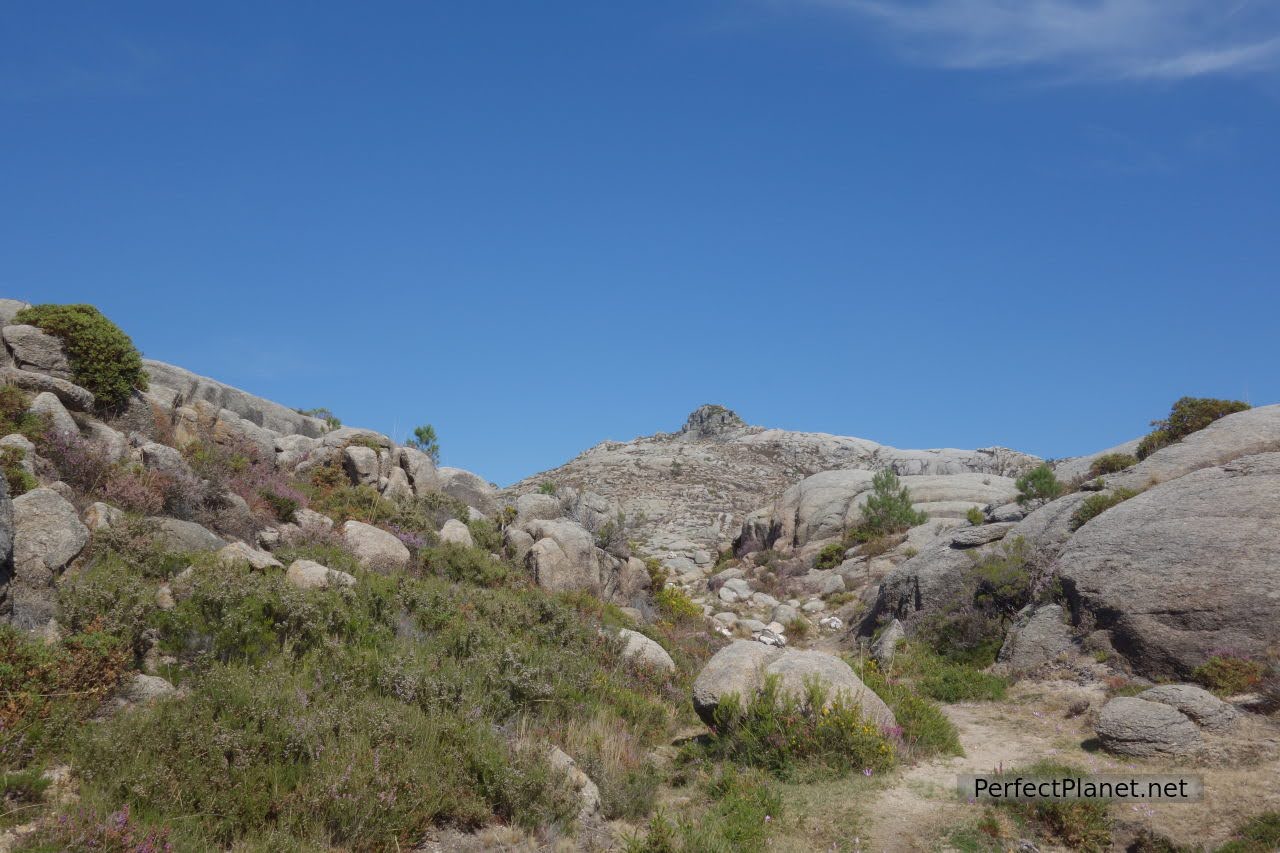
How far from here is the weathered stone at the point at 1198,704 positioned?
1047cm

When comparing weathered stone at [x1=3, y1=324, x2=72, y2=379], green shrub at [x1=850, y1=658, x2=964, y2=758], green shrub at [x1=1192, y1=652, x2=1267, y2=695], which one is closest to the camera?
green shrub at [x1=850, y1=658, x2=964, y2=758]

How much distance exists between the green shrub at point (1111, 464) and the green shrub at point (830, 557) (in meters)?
9.58

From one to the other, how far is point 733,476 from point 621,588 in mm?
37184

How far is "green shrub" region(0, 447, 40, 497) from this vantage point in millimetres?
12016

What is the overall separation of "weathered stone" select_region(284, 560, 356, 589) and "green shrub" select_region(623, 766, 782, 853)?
714cm

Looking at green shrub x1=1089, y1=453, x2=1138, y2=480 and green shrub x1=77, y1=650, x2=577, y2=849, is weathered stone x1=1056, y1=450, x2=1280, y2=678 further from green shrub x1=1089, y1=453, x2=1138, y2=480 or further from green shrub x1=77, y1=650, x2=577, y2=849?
green shrub x1=77, y1=650, x2=577, y2=849

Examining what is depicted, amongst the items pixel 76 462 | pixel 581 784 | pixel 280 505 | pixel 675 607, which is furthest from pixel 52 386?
pixel 675 607

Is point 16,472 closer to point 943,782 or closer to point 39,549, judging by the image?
point 39,549

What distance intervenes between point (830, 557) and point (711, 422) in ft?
155

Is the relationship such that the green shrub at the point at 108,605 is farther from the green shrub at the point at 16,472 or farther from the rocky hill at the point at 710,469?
the rocky hill at the point at 710,469

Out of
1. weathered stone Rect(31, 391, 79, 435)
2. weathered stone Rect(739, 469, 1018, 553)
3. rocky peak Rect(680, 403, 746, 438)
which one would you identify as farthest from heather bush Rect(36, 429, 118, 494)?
rocky peak Rect(680, 403, 746, 438)

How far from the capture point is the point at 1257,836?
25.4ft

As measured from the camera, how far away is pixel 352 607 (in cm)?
1281

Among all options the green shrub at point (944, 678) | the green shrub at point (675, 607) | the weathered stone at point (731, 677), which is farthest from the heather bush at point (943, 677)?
the green shrub at point (675, 607)
